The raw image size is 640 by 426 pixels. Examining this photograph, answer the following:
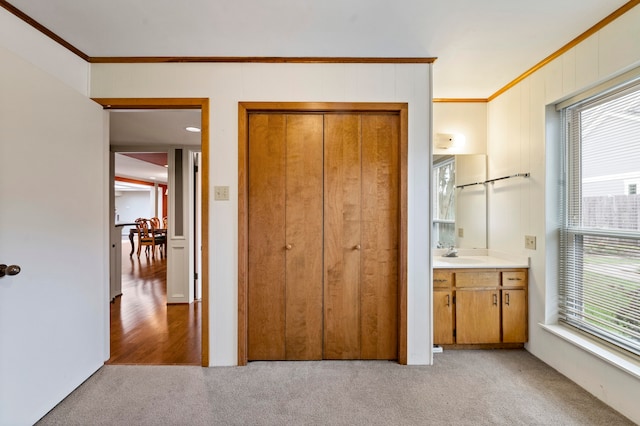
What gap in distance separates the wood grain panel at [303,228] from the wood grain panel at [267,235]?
0.17 ft

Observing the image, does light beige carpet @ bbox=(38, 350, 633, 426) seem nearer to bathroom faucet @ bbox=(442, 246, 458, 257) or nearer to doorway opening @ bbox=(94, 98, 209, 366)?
doorway opening @ bbox=(94, 98, 209, 366)

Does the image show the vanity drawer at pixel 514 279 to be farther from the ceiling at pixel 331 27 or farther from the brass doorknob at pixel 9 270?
the brass doorknob at pixel 9 270

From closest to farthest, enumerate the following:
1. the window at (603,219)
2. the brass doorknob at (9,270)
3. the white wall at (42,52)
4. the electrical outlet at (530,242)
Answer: the brass doorknob at (9,270) < the white wall at (42,52) < the window at (603,219) < the electrical outlet at (530,242)

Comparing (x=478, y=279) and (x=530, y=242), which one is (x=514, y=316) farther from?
(x=530, y=242)

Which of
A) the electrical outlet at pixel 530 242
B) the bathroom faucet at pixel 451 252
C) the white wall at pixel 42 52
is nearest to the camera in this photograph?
the white wall at pixel 42 52

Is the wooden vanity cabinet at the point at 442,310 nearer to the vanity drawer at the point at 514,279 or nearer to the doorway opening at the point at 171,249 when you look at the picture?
the vanity drawer at the point at 514,279

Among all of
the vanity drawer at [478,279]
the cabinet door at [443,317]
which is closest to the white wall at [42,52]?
the cabinet door at [443,317]

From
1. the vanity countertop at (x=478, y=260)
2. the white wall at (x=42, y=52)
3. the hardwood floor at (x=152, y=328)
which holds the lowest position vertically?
the hardwood floor at (x=152, y=328)

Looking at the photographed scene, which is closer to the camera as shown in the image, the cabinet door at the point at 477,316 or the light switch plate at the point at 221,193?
the light switch plate at the point at 221,193

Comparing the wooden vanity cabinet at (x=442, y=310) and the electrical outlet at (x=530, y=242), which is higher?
the electrical outlet at (x=530, y=242)

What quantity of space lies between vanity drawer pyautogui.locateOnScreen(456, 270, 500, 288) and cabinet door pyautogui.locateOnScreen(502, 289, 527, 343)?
0.13m

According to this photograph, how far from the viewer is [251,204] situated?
92.8 inches

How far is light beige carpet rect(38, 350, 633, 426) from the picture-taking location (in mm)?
1747

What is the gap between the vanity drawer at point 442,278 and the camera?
2.54 meters
